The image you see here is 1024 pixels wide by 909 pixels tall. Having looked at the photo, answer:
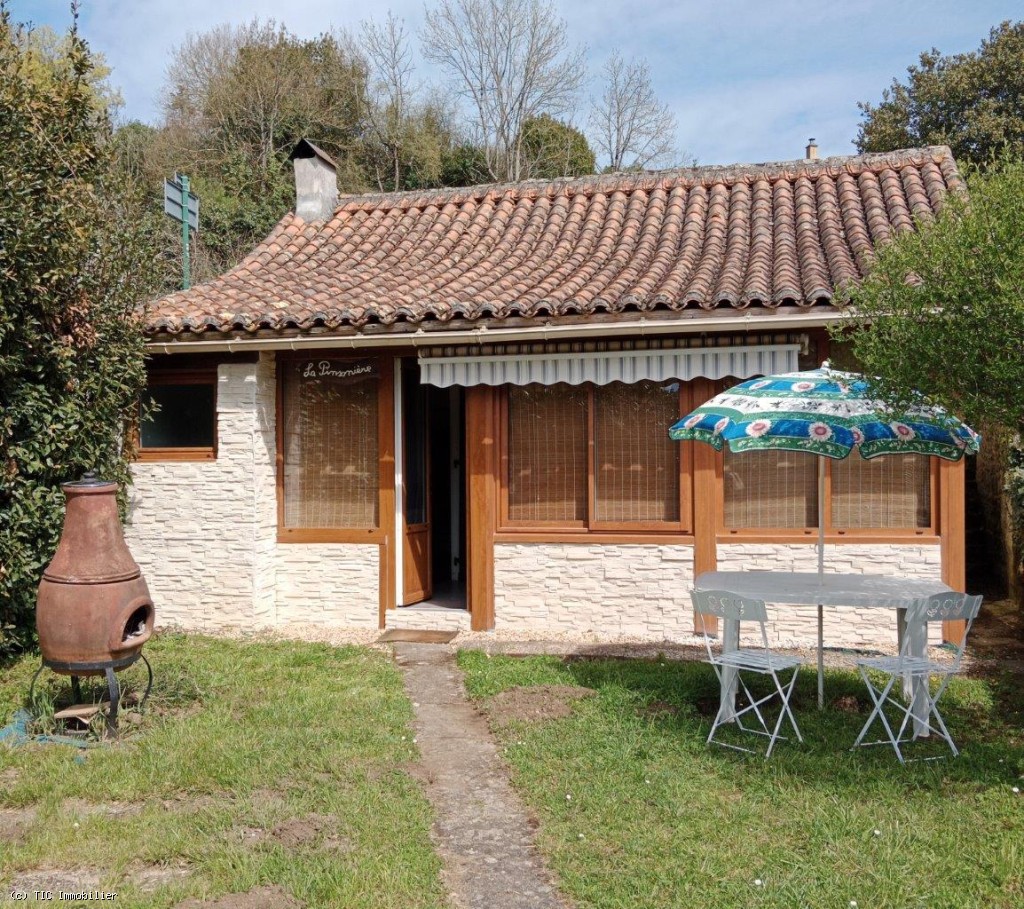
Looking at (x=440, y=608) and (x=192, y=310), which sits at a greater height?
(x=192, y=310)

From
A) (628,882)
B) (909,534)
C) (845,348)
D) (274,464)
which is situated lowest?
(628,882)

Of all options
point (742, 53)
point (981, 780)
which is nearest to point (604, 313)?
point (981, 780)

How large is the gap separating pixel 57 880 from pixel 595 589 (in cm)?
610

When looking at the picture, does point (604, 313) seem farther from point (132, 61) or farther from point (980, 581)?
point (132, 61)

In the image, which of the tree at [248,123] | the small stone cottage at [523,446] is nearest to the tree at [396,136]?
the tree at [248,123]

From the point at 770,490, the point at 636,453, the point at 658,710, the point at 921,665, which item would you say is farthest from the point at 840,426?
the point at 636,453

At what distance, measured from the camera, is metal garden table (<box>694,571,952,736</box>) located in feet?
20.1

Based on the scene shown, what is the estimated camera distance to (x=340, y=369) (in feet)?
33.4

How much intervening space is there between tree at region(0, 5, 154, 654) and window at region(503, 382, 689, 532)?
13.6 feet

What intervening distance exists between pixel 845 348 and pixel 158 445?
7635 mm

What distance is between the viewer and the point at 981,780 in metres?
5.31

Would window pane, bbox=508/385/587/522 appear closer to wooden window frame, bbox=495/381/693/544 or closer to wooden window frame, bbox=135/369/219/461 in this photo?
wooden window frame, bbox=495/381/693/544

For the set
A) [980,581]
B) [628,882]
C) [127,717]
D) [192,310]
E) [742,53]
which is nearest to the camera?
[628,882]

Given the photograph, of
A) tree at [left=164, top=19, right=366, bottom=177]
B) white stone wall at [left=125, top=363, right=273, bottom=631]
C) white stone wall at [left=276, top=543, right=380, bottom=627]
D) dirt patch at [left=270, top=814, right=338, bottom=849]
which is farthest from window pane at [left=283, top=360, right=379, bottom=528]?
tree at [left=164, top=19, right=366, bottom=177]
